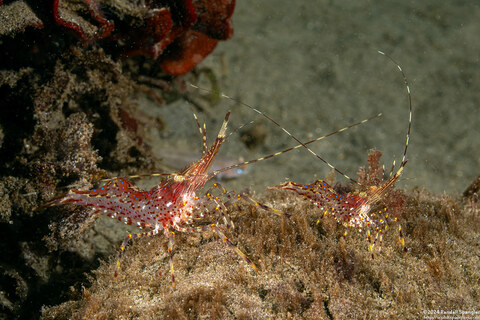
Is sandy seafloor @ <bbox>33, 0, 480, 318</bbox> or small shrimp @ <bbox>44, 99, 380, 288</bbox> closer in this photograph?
small shrimp @ <bbox>44, 99, 380, 288</bbox>

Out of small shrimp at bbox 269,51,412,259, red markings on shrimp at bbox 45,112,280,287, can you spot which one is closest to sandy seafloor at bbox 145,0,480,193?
red markings on shrimp at bbox 45,112,280,287

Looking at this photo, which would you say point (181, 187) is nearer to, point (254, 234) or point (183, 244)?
point (183, 244)

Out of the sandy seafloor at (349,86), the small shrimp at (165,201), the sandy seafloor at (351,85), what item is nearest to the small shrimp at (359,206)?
the small shrimp at (165,201)

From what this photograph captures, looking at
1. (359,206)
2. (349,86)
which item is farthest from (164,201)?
(349,86)

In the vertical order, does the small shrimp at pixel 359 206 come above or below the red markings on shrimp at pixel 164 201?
above

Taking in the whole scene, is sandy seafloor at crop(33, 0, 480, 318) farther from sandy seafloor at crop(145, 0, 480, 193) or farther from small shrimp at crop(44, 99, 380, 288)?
small shrimp at crop(44, 99, 380, 288)

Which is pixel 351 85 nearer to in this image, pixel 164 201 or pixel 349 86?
pixel 349 86

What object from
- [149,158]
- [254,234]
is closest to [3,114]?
[149,158]

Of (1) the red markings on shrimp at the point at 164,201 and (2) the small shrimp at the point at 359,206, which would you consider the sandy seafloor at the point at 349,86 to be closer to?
(1) the red markings on shrimp at the point at 164,201
